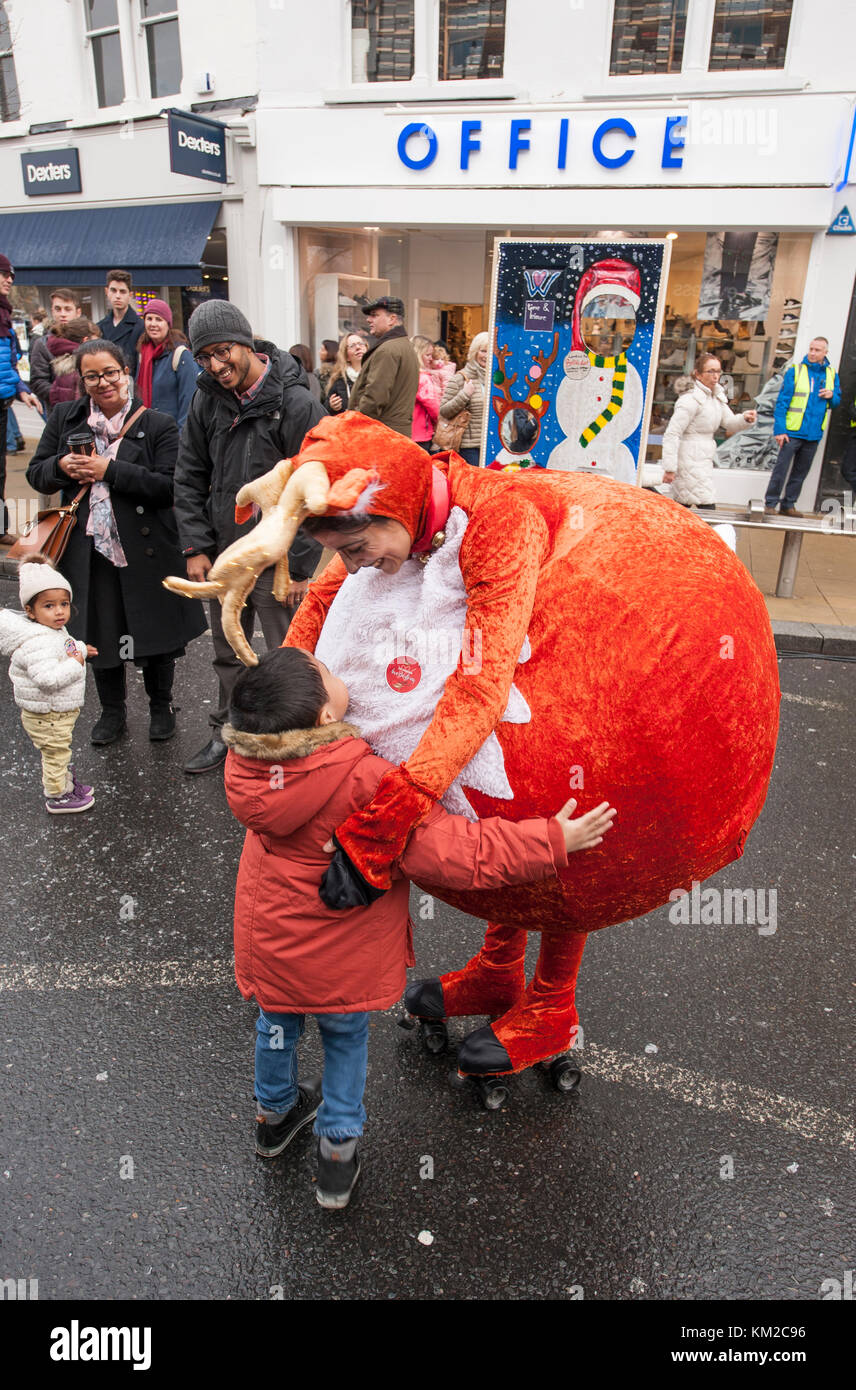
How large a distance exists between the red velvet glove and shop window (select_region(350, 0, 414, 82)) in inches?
456

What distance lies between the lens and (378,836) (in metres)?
1.89

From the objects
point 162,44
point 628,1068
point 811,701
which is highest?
point 162,44

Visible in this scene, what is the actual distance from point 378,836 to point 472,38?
1150 cm

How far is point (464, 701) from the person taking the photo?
1862mm

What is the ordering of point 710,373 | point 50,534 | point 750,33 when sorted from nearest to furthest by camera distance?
point 50,534, point 710,373, point 750,33

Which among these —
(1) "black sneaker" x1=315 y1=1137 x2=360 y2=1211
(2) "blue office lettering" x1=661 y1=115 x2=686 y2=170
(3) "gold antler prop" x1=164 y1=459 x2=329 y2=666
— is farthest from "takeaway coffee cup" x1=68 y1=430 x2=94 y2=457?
(2) "blue office lettering" x1=661 y1=115 x2=686 y2=170

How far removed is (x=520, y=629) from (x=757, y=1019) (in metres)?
1.84

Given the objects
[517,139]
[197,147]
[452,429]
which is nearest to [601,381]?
[452,429]

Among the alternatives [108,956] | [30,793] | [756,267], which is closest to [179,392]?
[30,793]

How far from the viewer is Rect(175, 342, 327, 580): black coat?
4.04m

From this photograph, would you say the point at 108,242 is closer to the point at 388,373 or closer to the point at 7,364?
the point at 7,364

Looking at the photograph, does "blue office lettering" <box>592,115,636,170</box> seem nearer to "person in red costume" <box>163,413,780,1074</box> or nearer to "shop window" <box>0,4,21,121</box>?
"shop window" <box>0,4,21,121</box>
